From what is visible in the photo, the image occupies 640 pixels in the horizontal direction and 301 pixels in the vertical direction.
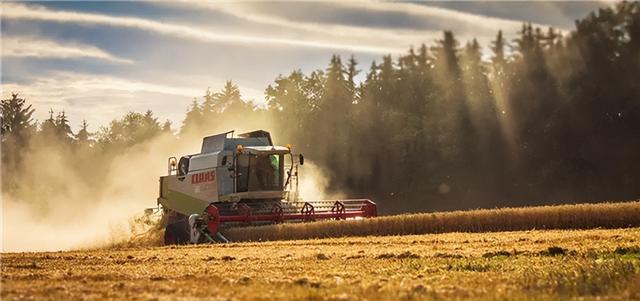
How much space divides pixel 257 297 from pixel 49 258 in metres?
10.5

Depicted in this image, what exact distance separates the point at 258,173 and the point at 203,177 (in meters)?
2.31

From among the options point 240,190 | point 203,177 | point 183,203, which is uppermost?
point 203,177

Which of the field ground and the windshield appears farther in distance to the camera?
the windshield

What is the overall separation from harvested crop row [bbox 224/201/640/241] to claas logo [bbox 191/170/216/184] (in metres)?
4.39

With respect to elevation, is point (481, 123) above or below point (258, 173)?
above

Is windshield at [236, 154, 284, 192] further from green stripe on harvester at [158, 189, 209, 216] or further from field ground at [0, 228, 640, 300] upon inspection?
field ground at [0, 228, 640, 300]

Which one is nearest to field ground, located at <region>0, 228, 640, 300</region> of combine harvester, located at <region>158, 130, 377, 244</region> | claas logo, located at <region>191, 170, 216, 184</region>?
combine harvester, located at <region>158, 130, 377, 244</region>

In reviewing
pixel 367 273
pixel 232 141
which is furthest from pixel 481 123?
pixel 367 273

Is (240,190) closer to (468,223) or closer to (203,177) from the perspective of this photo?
(203,177)

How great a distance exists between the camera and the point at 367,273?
12641 millimetres

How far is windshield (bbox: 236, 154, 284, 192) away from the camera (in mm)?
31469

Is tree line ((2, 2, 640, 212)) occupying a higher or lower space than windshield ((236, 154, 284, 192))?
higher

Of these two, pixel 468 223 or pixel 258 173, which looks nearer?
pixel 468 223

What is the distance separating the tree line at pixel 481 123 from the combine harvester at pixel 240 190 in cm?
3017
